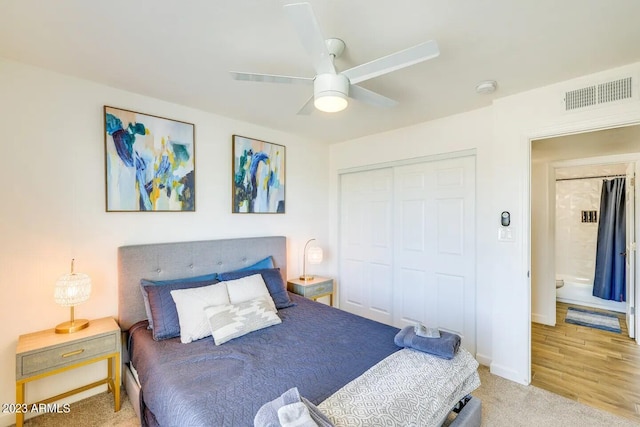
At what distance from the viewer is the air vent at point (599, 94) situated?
6.55 ft

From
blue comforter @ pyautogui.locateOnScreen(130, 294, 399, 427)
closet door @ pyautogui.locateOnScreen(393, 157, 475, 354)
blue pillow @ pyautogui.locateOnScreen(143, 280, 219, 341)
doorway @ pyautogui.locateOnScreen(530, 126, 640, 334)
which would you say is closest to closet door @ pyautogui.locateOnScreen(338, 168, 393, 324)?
closet door @ pyautogui.locateOnScreen(393, 157, 475, 354)

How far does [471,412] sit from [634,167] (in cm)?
382

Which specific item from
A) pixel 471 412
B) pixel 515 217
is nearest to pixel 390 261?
pixel 515 217

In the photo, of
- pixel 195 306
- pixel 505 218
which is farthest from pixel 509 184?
pixel 195 306

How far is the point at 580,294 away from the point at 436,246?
3.48m

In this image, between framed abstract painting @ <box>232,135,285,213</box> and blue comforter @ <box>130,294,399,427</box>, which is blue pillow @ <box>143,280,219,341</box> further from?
framed abstract painting @ <box>232,135,285,213</box>

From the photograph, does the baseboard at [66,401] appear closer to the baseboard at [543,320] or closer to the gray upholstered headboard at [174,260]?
the gray upholstered headboard at [174,260]

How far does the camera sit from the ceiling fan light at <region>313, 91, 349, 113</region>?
4.86ft

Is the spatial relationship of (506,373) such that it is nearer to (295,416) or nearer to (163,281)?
(295,416)

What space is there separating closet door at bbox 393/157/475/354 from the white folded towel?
7.93ft

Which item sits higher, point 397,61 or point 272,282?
point 397,61

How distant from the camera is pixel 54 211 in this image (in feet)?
6.94

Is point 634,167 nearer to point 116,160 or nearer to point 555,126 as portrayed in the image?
point 555,126

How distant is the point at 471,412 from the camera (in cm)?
173
